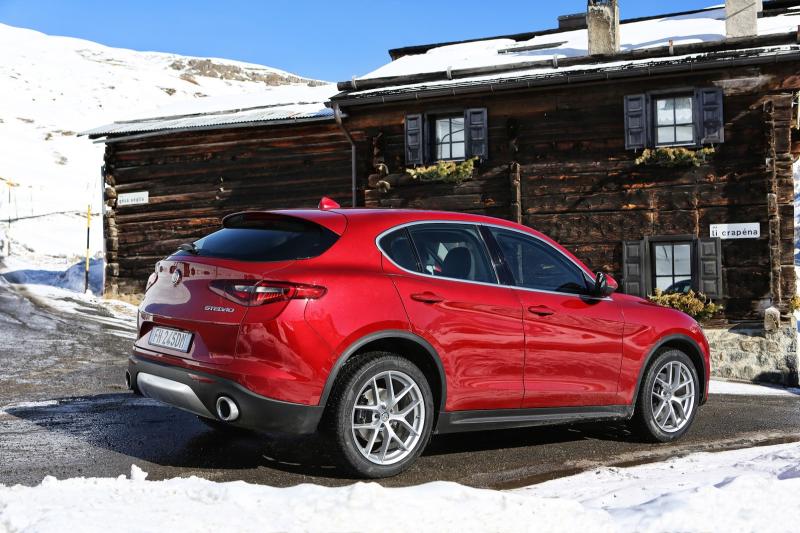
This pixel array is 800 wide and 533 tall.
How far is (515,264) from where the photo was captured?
5.68m

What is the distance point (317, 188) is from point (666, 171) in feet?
25.5

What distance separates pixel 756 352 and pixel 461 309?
10923 mm

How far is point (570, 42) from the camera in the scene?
1886 cm

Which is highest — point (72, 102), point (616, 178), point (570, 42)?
point (72, 102)

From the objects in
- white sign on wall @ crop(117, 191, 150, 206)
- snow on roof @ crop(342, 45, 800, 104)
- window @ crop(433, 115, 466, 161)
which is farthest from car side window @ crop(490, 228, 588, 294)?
white sign on wall @ crop(117, 191, 150, 206)

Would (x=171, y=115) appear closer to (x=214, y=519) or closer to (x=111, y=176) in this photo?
(x=111, y=176)

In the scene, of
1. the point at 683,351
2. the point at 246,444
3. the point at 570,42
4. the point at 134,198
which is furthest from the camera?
the point at 134,198

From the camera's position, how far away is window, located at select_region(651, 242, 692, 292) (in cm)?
1486

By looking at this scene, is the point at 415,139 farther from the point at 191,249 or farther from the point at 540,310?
the point at 191,249

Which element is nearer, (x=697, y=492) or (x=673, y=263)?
(x=697, y=492)

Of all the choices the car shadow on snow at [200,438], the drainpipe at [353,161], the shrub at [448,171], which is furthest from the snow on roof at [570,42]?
the car shadow on snow at [200,438]

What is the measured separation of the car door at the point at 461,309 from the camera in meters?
5.04

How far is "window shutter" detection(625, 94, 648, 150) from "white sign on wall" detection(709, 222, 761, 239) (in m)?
1.94

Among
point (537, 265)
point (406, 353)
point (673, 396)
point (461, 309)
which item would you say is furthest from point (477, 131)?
point (406, 353)
